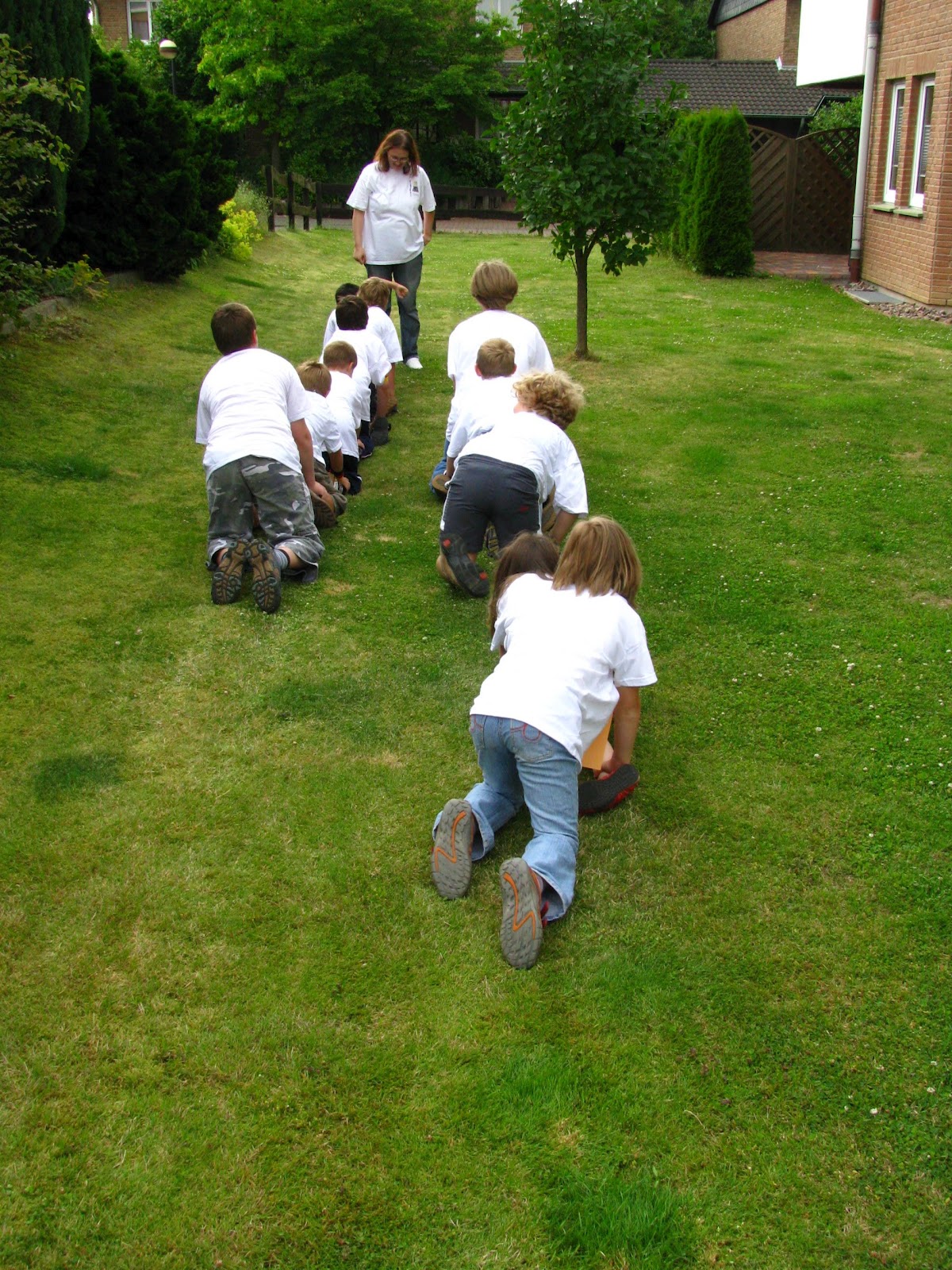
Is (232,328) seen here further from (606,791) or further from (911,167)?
(911,167)

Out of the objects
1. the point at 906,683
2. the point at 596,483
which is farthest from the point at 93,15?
the point at 906,683

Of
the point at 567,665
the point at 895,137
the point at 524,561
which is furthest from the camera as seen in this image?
the point at 895,137

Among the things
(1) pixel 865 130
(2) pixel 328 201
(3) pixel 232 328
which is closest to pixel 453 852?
(3) pixel 232 328

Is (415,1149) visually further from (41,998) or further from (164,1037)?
(41,998)

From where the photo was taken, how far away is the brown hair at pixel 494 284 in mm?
6625

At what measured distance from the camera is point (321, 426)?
6.46 m

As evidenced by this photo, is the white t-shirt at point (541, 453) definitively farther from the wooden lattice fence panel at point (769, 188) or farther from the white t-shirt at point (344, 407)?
the wooden lattice fence panel at point (769, 188)

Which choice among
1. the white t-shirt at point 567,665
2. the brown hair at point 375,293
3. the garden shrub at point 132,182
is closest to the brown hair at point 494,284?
the brown hair at point 375,293

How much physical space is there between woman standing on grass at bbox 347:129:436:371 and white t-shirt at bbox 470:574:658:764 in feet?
19.4

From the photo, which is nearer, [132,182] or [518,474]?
[518,474]

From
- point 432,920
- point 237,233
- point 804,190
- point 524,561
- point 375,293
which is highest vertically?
point 804,190

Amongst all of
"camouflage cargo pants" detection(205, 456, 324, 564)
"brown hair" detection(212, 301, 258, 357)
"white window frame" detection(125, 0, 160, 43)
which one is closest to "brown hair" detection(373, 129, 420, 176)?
"brown hair" detection(212, 301, 258, 357)

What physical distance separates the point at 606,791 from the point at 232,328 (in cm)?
319

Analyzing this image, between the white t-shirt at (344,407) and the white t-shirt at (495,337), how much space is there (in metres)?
0.68
